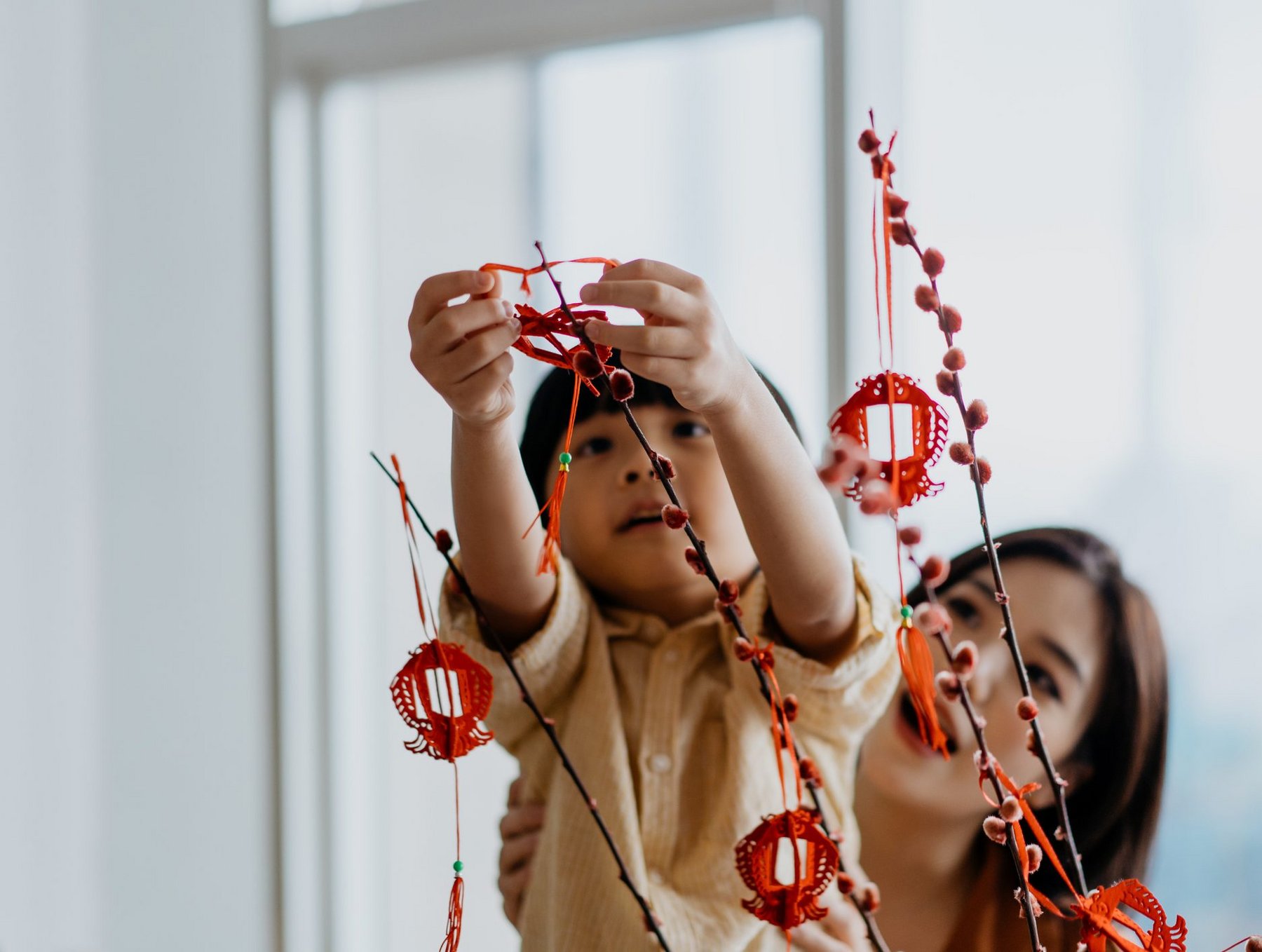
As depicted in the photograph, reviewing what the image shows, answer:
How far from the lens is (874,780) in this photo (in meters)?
0.77

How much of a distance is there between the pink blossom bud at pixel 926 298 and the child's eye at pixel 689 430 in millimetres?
270

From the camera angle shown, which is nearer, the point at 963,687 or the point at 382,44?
the point at 963,687

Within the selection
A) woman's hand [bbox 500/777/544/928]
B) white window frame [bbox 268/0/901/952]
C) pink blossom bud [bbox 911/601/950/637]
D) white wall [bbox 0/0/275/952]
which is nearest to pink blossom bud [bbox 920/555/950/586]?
pink blossom bud [bbox 911/601/950/637]

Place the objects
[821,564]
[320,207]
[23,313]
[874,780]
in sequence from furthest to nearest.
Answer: [320,207]
[23,313]
[874,780]
[821,564]

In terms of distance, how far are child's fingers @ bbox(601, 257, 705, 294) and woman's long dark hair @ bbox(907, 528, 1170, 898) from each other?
40cm

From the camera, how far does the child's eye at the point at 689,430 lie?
1.96 feet

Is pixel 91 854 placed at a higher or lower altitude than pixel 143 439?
lower

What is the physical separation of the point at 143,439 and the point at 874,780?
29.5 inches

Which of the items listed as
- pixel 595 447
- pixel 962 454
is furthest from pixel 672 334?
pixel 595 447

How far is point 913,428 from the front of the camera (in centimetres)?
36

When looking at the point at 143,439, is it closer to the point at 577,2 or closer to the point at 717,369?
the point at 577,2

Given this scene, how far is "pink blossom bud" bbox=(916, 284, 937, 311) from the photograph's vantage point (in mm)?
327

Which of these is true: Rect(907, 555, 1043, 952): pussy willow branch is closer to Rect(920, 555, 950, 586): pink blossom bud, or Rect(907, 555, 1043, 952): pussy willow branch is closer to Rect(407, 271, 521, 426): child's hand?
Rect(920, 555, 950, 586): pink blossom bud

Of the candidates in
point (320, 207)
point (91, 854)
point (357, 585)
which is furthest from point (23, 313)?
point (91, 854)
